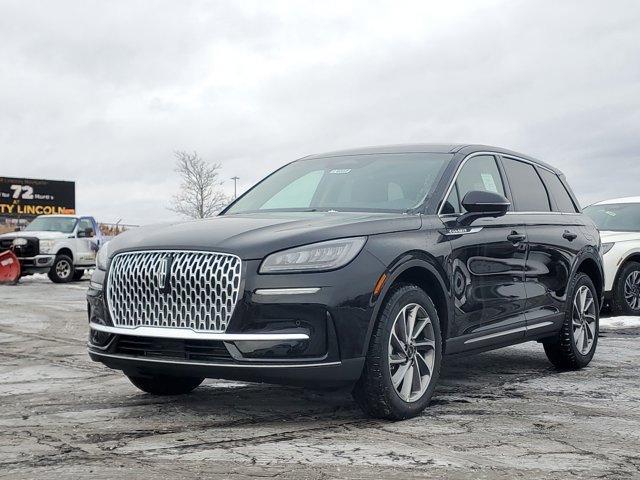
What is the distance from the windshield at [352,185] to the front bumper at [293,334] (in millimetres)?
1168

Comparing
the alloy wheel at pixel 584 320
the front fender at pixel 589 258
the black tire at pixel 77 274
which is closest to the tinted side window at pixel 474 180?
the front fender at pixel 589 258

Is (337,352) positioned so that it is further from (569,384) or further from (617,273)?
(617,273)

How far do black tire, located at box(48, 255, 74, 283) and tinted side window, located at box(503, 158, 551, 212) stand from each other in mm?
17826

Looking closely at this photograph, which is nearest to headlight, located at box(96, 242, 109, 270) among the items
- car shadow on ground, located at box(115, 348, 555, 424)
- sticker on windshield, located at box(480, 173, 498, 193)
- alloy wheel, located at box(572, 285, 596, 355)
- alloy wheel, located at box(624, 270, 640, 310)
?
car shadow on ground, located at box(115, 348, 555, 424)

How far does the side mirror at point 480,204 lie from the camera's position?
6.04 metres

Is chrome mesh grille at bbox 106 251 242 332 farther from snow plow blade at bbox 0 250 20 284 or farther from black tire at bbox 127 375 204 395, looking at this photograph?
snow plow blade at bbox 0 250 20 284

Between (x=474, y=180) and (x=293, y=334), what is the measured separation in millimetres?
2315

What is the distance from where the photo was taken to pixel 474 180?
6.63m

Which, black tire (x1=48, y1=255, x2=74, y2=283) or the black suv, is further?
black tire (x1=48, y1=255, x2=74, y2=283)

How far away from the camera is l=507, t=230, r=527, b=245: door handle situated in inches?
264

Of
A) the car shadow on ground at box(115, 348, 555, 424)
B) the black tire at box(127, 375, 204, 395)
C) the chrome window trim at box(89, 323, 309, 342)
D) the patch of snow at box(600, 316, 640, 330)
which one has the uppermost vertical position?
the chrome window trim at box(89, 323, 309, 342)

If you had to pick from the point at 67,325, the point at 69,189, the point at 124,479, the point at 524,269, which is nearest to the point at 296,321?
the point at 124,479

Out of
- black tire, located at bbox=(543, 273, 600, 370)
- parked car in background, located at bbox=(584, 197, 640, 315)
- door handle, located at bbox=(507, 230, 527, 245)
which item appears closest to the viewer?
door handle, located at bbox=(507, 230, 527, 245)

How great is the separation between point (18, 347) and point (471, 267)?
5160 mm
